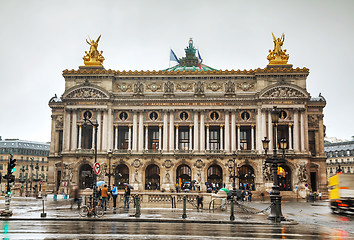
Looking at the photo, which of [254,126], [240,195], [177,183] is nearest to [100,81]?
[177,183]

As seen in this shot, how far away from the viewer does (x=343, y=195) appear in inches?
1469

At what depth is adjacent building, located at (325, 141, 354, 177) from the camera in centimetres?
10912

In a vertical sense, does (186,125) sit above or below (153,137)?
above

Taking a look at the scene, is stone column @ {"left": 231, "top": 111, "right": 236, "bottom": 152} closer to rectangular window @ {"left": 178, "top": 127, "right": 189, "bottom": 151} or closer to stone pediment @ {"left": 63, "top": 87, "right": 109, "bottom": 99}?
rectangular window @ {"left": 178, "top": 127, "right": 189, "bottom": 151}

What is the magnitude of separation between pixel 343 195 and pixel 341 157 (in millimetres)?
81369

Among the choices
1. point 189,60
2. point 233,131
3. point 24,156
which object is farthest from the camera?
point 24,156

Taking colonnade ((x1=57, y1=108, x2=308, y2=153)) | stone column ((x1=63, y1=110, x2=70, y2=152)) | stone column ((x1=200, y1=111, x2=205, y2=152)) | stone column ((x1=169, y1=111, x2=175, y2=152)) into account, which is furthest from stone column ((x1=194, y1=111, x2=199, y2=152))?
stone column ((x1=63, y1=110, x2=70, y2=152))

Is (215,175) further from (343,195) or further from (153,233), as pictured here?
(153,233)

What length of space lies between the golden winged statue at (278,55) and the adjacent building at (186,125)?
173mm

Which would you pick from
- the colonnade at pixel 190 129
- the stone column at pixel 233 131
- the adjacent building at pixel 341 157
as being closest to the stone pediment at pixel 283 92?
the colonnade at pixel 190 129

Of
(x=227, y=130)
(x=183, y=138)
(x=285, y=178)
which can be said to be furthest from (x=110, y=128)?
(x=285, y=178)

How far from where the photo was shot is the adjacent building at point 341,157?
358 ft

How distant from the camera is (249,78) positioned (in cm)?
7212

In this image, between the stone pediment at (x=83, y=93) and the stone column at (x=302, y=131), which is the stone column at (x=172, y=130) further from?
the stone column at (x=302, y=131)
